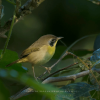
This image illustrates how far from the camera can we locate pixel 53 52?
3.06ft

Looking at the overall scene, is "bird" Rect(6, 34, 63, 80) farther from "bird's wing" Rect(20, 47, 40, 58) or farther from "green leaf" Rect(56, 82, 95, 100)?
"green leaf" Rect(56, 82, 95, 100)

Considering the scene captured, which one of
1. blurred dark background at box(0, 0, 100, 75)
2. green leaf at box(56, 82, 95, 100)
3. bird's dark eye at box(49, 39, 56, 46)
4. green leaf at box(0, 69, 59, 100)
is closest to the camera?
green leaf at box(0, 69, 59, 100)

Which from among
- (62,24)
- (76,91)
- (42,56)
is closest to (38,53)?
(42,56)

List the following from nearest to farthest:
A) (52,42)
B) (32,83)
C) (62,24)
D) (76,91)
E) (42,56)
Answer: (32,83)
(76,91)
(42,56)
(52,42)
(62,24)

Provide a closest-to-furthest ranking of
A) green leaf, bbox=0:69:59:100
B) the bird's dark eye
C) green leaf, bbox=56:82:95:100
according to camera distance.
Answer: green leaf, bbox=0:69:59:100
green leaf, bbox=56:82:95:100
the bird's dark eye

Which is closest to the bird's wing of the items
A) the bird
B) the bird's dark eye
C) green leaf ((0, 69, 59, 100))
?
the bird

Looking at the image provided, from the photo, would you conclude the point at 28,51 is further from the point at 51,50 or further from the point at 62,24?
the point at 62,24

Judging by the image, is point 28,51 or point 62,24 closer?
point 28,51

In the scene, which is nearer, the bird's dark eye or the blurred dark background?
the bird's dark eye

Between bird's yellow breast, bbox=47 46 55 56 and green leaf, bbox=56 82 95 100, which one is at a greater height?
green leaf, bbox=56 82 95 100

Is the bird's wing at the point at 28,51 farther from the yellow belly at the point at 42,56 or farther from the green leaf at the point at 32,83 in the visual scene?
the green leaf at the point at 32,83

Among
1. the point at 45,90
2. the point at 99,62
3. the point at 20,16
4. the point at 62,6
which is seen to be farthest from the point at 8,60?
the point at 62,6

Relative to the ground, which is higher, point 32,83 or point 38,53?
point 32,83

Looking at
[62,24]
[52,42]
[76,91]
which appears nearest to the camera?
[76,91]
